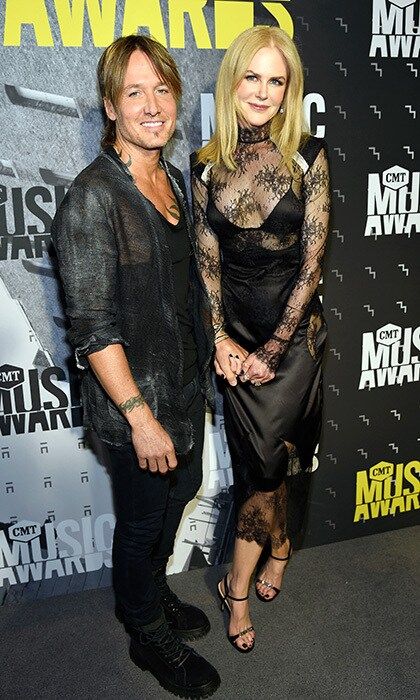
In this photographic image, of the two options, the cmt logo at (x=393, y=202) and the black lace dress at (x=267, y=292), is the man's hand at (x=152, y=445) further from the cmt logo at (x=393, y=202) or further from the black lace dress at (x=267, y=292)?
the cmt logo at (x=393, y=202)

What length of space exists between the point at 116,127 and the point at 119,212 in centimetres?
27

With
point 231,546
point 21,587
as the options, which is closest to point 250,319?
point 231,546

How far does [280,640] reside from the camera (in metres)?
2.25

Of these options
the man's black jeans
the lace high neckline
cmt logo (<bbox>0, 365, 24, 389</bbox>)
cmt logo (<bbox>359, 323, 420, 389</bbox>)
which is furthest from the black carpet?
the lace high neckline

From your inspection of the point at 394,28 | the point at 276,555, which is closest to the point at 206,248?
the point at 394,28

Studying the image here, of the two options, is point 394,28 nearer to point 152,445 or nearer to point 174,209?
point 174,209

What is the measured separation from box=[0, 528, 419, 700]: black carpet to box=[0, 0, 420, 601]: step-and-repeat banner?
0.55ft

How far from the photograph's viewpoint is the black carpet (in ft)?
6.74

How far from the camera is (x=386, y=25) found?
7.47ft

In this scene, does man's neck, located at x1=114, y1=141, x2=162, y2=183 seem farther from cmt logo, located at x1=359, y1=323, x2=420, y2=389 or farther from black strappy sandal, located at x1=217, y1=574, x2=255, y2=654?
black strappy sandal, located at x1=217, y1=574, x2=255, y2=654

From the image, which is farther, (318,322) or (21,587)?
(21,587)

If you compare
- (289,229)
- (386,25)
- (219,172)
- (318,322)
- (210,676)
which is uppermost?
(386,25)

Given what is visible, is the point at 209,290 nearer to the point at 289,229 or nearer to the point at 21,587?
the point at 289,229

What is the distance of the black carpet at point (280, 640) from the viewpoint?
205cm
